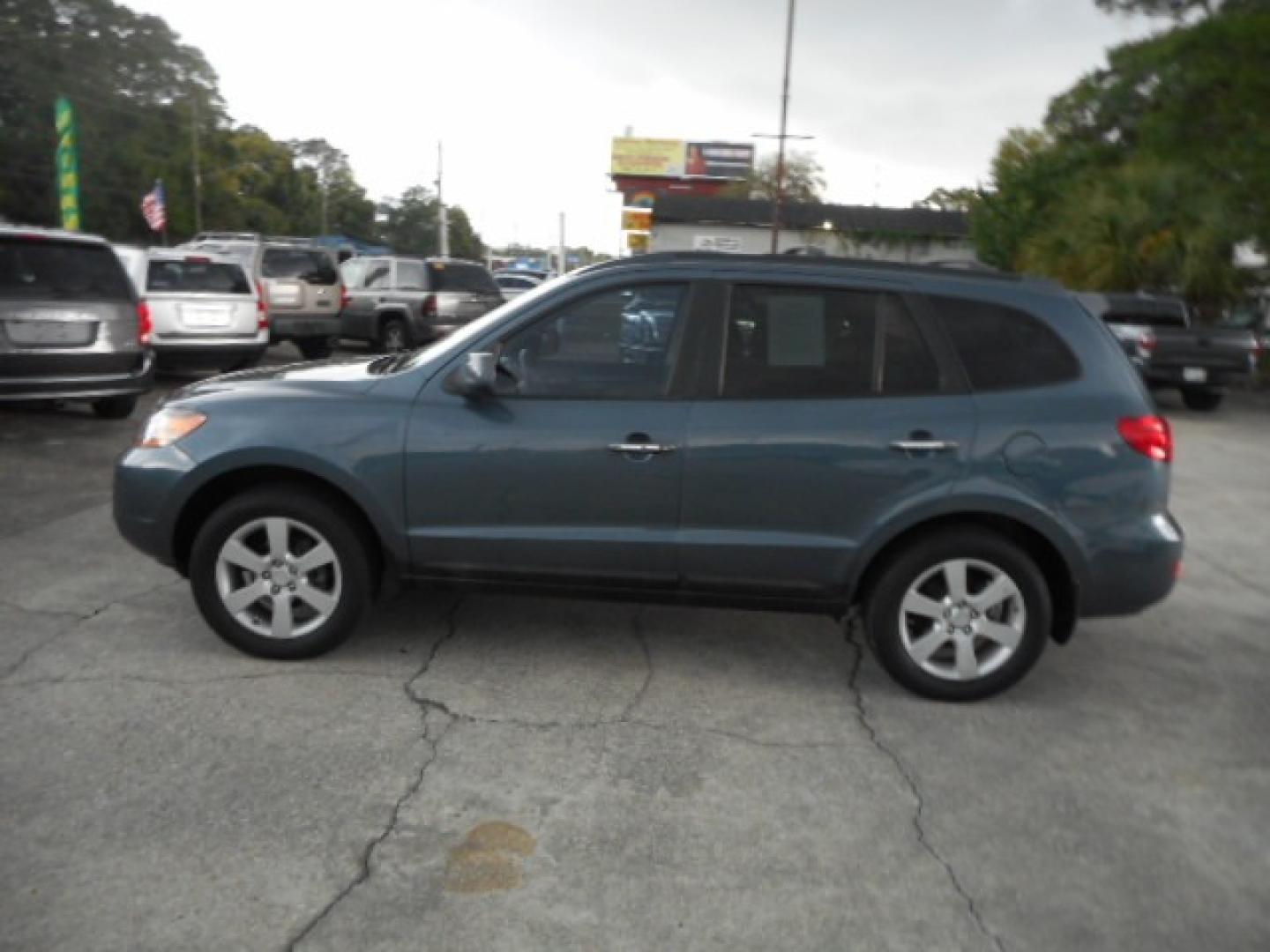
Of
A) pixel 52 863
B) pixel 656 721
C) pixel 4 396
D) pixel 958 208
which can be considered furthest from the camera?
pixel 958 208

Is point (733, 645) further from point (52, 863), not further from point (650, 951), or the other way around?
point (52, 863)

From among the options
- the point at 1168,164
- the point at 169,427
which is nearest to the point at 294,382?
the point at 169,427

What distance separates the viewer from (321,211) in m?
96.8

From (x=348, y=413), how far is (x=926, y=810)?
104 inches

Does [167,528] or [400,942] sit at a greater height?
[167,528]

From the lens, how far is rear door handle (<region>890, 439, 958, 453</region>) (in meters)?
4.09

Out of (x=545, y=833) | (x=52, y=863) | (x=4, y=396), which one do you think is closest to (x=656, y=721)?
(x=545, y=833)

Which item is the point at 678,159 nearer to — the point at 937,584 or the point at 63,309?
the point at 63,309

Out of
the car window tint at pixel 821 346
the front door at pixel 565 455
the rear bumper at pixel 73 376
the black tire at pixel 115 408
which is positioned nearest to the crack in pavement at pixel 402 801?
the front door at pixel 565 455

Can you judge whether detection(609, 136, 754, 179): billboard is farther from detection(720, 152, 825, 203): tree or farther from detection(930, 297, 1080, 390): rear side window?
detection(930, 297, 1080, 390): rear side window

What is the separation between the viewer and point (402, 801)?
132 inches

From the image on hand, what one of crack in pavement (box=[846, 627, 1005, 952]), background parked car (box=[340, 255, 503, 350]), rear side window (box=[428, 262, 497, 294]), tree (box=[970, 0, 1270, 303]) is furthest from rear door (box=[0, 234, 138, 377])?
tree (box=[970, 0, 1270, 303])

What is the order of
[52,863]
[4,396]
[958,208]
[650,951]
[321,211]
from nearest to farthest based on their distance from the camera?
[650,951]
[52,863]
[4,396]
[958,208]
[321,211]

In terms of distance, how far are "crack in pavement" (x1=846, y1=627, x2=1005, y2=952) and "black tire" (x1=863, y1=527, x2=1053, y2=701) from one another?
0.24 meters
